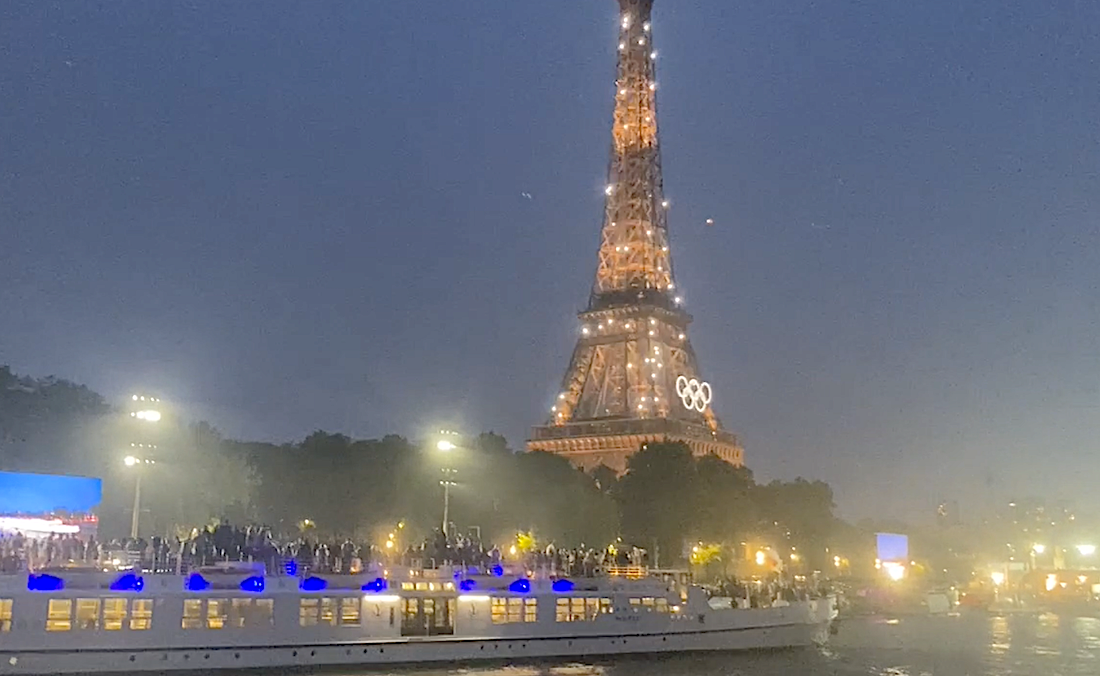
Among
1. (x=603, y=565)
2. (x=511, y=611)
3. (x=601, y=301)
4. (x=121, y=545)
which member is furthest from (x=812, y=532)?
(x=121, y=545)

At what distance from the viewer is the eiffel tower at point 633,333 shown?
102 m

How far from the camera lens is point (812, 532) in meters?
89.8

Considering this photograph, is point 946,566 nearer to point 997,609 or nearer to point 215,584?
point 997,609

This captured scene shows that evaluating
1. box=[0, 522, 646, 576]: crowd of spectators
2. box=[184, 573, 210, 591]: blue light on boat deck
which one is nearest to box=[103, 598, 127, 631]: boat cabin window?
box=[0, 522, 646, 576]: crowd of spectators

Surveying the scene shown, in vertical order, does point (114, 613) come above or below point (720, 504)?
below

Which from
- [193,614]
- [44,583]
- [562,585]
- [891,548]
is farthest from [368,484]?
[891,548]

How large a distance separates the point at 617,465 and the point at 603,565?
56523mm

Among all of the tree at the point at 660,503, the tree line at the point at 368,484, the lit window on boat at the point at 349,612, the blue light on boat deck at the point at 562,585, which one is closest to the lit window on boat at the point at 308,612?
the lit window on boat at the point at 349,612

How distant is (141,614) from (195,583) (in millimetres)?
1683

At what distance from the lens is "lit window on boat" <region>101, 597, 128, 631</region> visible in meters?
30.6

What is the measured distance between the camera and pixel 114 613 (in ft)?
101

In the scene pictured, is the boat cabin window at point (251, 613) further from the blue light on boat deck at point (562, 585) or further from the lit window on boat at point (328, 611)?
the blue light on boat deck at point (562, 585)

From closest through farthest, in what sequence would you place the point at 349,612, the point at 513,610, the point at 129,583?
the point at 129,583, the point at 349,612, the point at 513,610

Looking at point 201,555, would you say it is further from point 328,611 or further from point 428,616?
point 428,616
